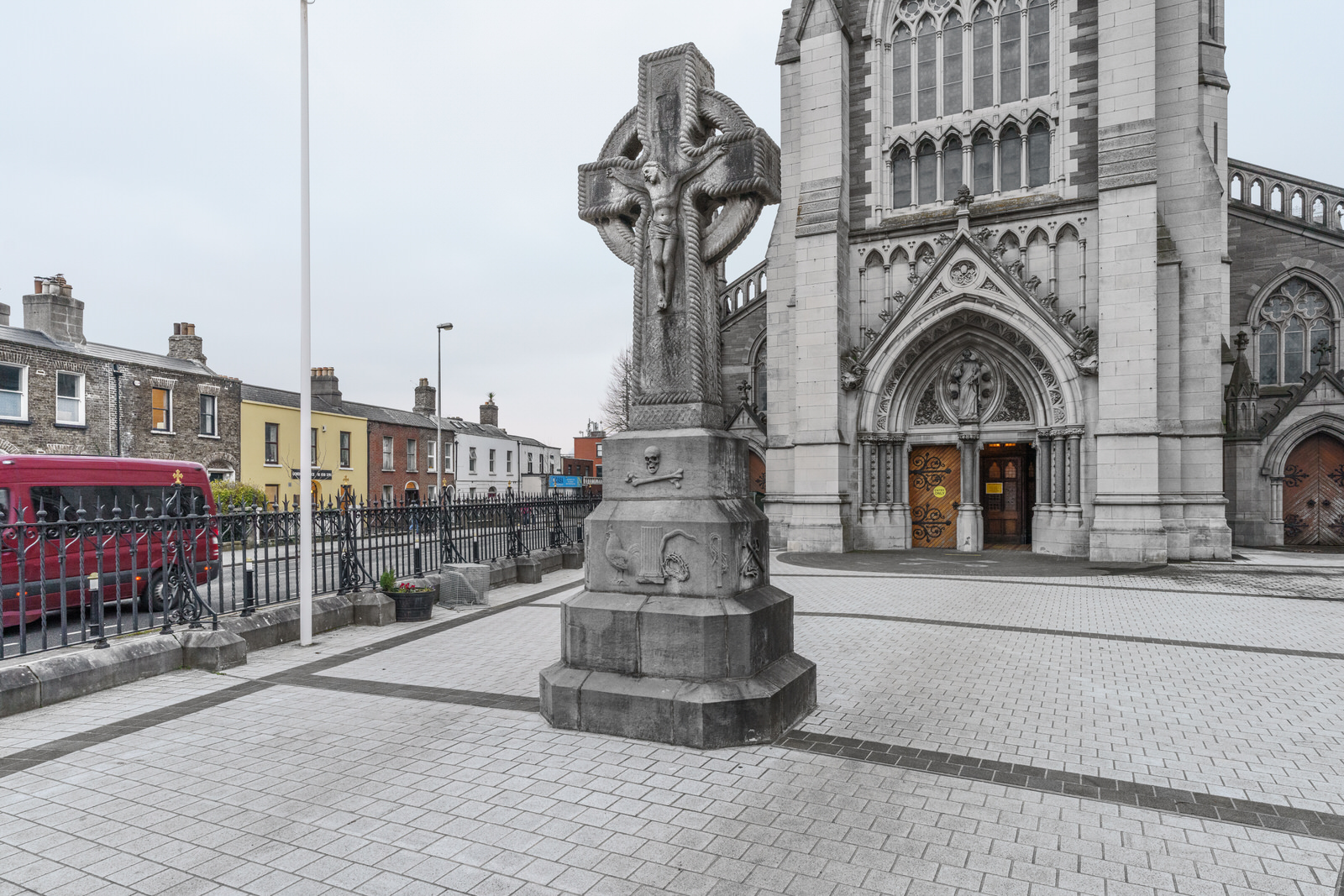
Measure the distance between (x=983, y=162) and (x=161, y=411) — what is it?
28.4 meters

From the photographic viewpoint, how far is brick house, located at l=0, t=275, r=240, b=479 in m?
21.2

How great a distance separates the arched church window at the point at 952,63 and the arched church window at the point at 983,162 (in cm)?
106

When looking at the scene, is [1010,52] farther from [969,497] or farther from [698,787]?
[698,787]

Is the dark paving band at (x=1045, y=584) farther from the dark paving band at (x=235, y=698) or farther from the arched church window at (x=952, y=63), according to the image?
the arched church window at (x=952, y=63)

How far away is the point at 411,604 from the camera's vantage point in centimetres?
985

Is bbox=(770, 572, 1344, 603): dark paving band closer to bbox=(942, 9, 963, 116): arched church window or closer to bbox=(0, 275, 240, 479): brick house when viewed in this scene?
bbox=(942, 9, 963, 116): arched church window

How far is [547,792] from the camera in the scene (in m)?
4.12

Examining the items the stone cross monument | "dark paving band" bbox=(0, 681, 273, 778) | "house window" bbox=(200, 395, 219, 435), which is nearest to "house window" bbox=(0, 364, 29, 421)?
"house window" bbox=(200, 395, 219, 435)

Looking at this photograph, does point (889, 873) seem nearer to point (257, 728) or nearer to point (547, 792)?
point (547, 792)

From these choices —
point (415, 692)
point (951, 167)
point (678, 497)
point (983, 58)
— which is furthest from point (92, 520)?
point (983, 58)

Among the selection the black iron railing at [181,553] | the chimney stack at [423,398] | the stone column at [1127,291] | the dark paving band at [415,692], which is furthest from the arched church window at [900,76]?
the chimney stack at [423,398]

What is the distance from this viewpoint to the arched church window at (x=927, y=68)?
65.2 ft

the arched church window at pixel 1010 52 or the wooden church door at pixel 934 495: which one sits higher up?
the arched church window at pixel 1010 52

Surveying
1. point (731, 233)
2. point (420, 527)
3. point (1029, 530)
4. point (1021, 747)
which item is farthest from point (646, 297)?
point (1029, 530)
